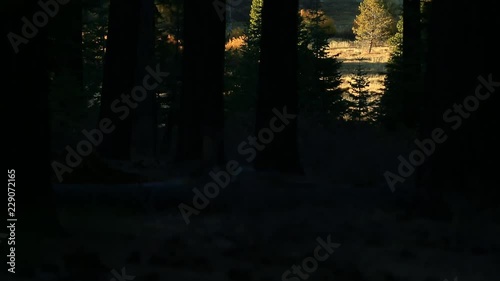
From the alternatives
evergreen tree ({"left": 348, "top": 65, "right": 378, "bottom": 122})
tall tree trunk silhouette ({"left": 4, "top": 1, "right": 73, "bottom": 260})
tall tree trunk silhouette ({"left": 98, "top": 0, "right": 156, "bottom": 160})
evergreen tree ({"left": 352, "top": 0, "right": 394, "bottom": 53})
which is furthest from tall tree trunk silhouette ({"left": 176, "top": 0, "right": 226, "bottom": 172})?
evergreen tree ({"left": 352, "top": 0, "right": 394, "bottom": 53})

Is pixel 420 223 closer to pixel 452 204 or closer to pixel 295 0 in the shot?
pixel 452 204

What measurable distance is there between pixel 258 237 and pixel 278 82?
790 centimetres

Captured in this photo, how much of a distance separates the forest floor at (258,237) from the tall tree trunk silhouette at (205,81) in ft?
11.7

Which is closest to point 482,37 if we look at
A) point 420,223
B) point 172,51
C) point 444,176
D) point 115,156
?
point 444,176

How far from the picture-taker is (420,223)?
12992 millimetres

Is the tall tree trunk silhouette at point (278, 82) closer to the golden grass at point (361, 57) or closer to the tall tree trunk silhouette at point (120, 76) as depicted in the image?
the tall tree trunk silhouette at point (120, 76)

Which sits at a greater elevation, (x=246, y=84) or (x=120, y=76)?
(x=120, y=76)

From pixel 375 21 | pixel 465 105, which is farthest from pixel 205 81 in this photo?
pixel 375 21

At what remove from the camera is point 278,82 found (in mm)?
19078

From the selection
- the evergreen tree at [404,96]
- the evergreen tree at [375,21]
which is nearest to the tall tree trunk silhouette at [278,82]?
the evergreen tree at [404,96]

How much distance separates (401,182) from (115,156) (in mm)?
7784

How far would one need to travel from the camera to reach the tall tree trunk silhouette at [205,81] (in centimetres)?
1981

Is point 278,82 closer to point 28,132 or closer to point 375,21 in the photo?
point 28,132

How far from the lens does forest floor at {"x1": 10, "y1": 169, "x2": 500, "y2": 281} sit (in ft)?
30.5
